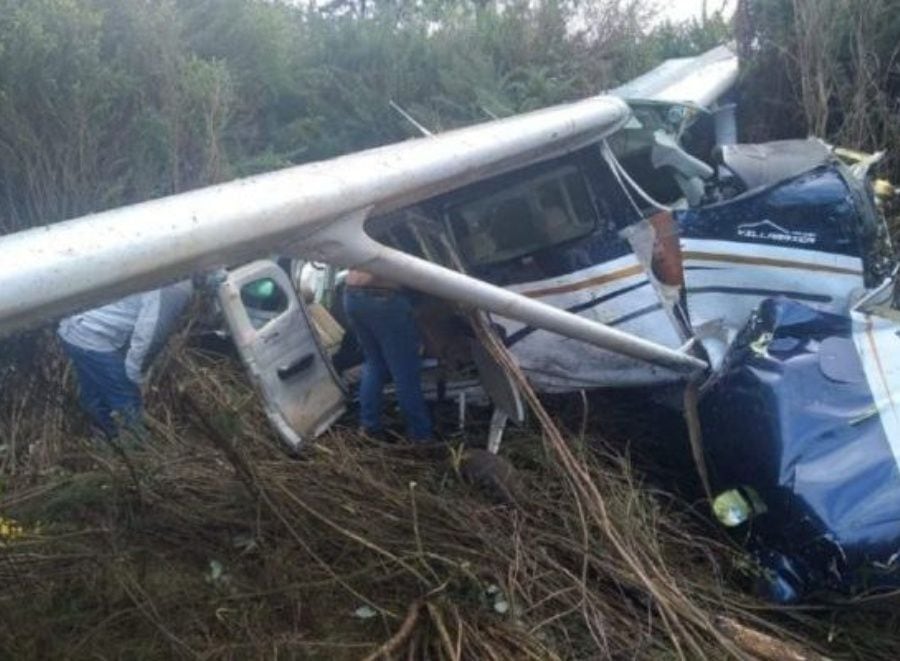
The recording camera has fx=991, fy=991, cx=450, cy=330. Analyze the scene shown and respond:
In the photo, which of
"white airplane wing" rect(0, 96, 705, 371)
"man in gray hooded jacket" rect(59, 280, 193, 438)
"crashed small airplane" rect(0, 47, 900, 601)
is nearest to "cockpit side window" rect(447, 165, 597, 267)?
"crashed small airplane" rect(0, 47, 900, 601)

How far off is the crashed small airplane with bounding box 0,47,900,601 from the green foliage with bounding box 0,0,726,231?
2300 millimetres

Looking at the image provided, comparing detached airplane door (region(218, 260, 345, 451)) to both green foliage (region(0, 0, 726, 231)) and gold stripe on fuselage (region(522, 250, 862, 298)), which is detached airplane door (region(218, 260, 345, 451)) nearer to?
gold stripe on fuselage (region(522, 250, 862, 298))

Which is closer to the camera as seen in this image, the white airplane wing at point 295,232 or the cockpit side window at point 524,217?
the white airplane wing at point 295,232

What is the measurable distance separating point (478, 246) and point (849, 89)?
374 centimetres

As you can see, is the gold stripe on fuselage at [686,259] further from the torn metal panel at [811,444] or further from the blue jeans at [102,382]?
the blue jeans at [102,382]

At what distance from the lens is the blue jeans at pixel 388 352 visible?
4578mm

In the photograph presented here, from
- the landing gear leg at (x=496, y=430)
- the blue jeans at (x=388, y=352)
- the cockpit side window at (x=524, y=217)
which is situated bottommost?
the landing gear leg at (x=496, y=430)

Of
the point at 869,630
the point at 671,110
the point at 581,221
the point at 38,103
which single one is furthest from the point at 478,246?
the point at 38,103

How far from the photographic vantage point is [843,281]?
4.29 meters

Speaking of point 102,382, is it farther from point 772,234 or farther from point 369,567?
point 772,234

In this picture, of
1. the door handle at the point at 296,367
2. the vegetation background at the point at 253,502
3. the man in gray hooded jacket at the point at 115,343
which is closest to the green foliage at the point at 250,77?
the vegetation background at the point at 253,502

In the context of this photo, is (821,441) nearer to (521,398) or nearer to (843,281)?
(843,281)

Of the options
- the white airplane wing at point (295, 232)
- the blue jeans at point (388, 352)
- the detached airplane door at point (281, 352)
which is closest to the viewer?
the white airplane wing at point (295, 232)

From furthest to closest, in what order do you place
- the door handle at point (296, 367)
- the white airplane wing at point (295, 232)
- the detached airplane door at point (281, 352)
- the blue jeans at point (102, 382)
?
the blue jeans at point (102, 382) < the door handle at point (296, 367) < the detached airplane door at point (281, 352) < the white airplane wing at point (295, 232)
